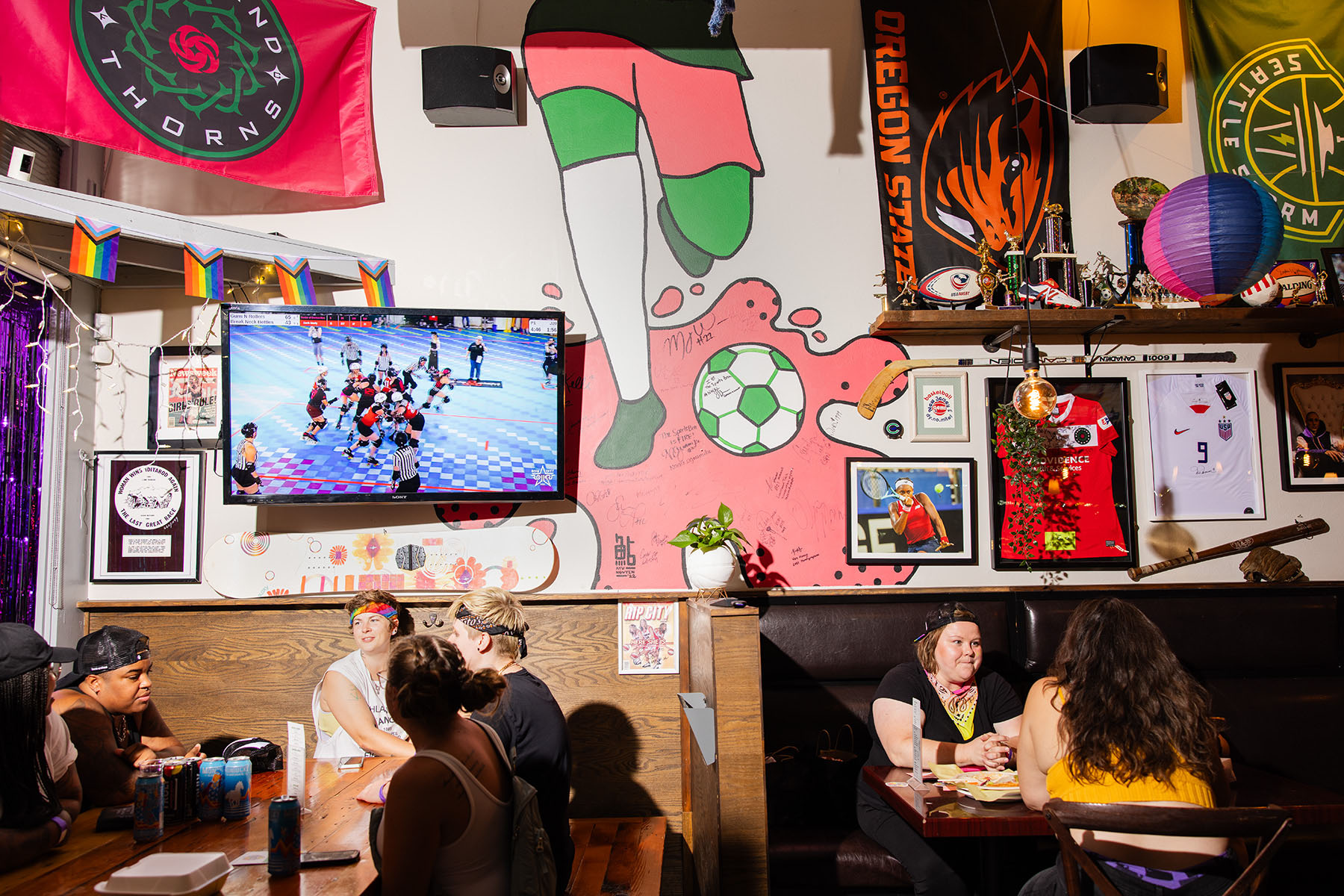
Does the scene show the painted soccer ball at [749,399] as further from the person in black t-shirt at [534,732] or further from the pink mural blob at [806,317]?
the person in black t-shirt at [534,732]

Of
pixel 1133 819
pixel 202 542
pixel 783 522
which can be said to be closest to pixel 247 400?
pixel 202 542

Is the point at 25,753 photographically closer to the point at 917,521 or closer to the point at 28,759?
the point at 28,759

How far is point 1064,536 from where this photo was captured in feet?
13.6

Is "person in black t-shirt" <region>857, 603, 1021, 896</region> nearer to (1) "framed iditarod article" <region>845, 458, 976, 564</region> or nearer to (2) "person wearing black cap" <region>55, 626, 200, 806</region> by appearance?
(1) "framed iditarod article" <region>845, 458, 976, 564</region>

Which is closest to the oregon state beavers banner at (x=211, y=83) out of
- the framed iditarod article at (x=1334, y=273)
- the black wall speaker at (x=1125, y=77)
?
the black wall speaker at (x=1125, y=77)

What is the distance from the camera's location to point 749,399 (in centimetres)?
423

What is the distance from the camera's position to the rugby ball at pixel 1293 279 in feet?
13.6

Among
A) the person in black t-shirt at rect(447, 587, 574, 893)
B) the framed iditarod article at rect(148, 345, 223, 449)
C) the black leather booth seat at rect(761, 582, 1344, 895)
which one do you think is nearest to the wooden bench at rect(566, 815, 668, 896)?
the person in black t-shirt at rect(447, 587, 574, 893)

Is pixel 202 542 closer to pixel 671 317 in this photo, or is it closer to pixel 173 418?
pixel 173 418

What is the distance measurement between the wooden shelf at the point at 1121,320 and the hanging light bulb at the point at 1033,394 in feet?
0.93

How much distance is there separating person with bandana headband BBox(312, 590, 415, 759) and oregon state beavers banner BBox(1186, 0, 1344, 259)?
448 cm

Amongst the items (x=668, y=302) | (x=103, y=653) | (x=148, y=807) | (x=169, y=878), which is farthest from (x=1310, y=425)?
(x=103, y=653)

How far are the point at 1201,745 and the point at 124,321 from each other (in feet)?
15.1

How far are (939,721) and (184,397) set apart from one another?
359cm
